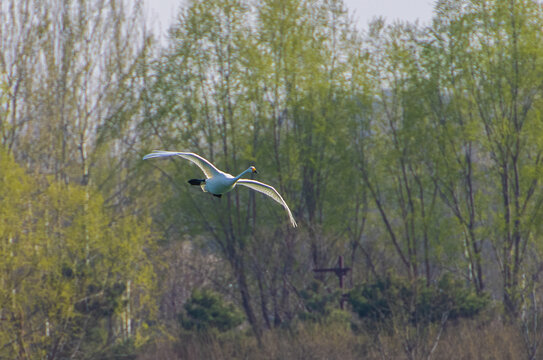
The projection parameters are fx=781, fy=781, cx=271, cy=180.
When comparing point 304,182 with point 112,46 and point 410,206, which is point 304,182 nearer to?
point 410,206

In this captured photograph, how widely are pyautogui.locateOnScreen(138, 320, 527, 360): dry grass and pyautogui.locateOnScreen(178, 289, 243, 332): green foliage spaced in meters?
0.46

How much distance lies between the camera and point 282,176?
21.9 metres

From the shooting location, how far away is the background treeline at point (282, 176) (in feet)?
58.3

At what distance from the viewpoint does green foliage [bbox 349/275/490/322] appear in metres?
17.3

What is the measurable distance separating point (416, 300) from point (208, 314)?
17.5ft

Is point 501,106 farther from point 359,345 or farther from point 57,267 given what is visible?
point 57,267

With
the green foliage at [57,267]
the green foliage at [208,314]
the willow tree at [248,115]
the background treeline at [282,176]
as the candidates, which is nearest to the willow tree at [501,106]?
the background treeline at [282,176]

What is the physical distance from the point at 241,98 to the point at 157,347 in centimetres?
710

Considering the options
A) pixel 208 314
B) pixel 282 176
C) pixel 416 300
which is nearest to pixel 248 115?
pixel 282 176

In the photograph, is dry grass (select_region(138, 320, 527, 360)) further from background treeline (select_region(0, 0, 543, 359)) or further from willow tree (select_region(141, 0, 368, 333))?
willow tree (select_region(141, 0, 368, 333))

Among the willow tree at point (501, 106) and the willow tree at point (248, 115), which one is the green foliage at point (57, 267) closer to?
the willow tree at point (248, 115)

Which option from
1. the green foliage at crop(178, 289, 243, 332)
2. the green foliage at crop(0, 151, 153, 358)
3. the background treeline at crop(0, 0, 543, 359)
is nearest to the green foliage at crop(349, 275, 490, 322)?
the background treeline at crop(0, 0, 543, 359)

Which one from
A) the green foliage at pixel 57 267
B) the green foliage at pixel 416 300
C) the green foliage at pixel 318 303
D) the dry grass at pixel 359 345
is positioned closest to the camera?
the dry grass at pixel 359 345

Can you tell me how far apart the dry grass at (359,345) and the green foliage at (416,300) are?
426 millimetres
